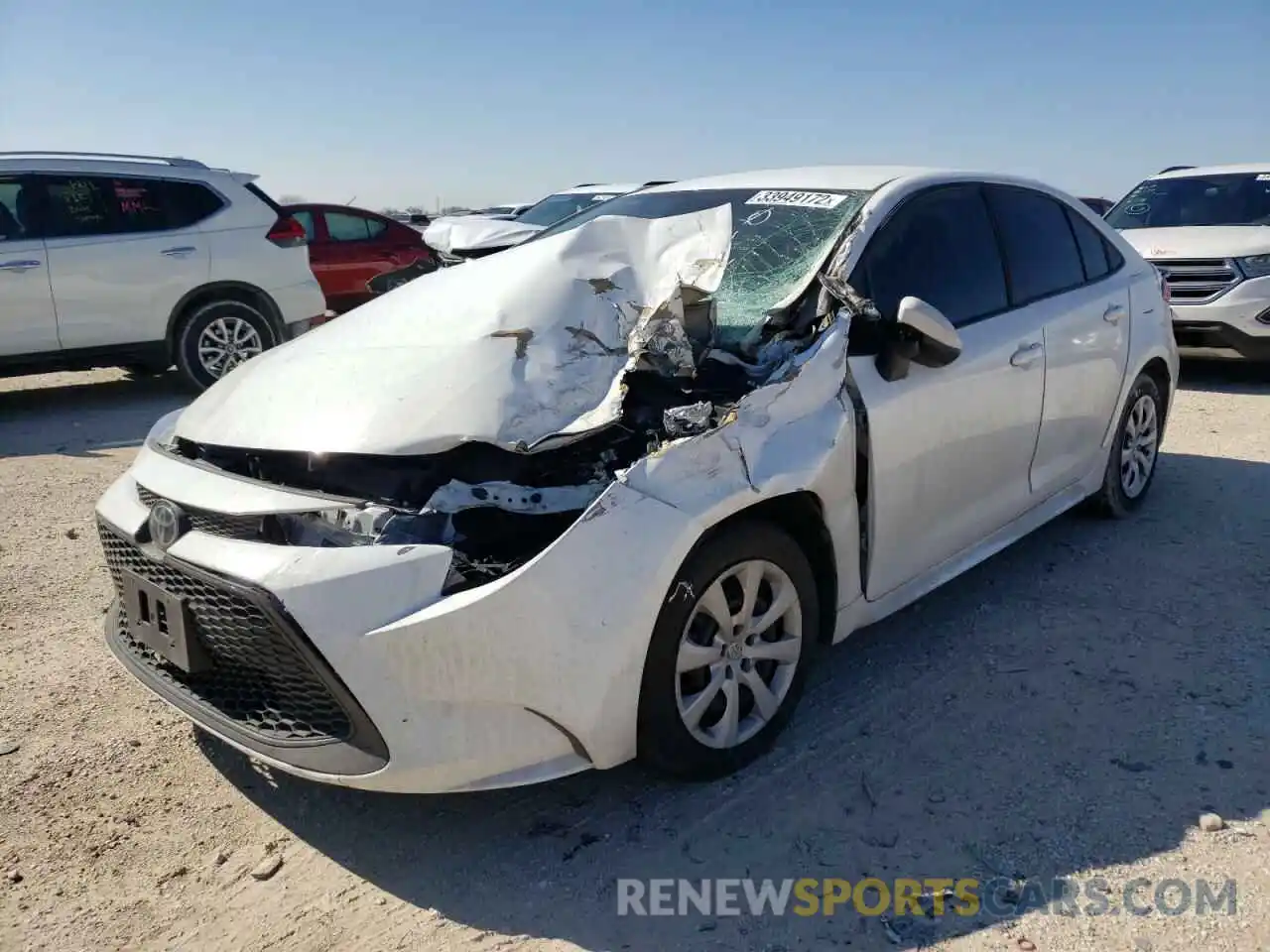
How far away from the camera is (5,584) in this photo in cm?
440

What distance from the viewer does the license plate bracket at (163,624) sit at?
2.57 m

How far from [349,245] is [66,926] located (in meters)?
9.92

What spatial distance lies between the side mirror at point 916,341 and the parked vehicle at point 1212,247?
6097 mm

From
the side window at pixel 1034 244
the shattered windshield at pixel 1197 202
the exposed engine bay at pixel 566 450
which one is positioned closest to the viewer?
the exposed engine bay at pixel 566 450

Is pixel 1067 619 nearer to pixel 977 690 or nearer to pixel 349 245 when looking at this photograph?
pixel 977 690

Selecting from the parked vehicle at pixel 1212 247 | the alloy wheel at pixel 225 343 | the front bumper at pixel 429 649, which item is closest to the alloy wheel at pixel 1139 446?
the front bumper at pixel 429 649

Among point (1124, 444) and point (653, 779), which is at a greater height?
point (1124, 444)

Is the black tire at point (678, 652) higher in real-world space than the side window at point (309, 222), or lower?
lower

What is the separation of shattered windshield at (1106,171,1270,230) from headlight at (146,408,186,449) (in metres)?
8.81

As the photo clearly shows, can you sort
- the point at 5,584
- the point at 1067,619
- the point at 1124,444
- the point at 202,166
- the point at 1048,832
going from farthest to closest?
1. the point at 202,166
2. the point at 1124,444
3. the point at 5,584
4. the point at 1067,619
5. the point at 1048,832

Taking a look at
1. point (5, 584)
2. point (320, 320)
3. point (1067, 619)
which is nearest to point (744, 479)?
point (1067, 619)

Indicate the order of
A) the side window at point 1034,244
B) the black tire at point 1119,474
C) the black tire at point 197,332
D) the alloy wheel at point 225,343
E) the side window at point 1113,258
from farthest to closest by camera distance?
the alloy wheel at point 225,343 < the black tire at point 197,332 < the black tire at point 1119,474 < the side window at point 1113,258 < the side window at point 1034,244
